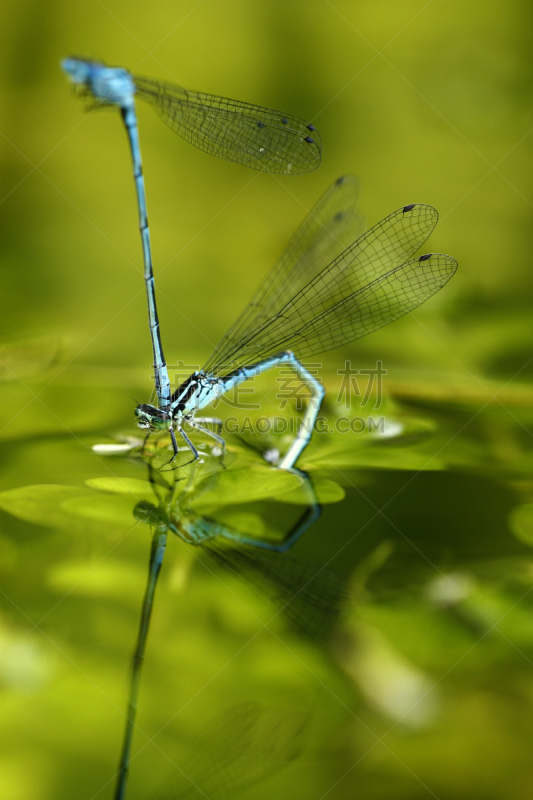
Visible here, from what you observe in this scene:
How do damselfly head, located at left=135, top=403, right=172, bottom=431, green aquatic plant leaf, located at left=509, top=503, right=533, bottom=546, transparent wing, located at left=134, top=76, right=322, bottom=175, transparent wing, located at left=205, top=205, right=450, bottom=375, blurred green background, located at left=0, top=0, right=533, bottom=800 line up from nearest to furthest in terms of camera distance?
1. blurred green background, located at left=0, top=0, right=533, bottom=800
2. green aquatic plant leaf, located at left=509, top=503, right=533, bottom=546
3. transparent wing, located at left=134, top=76, right=322, bottom=175
4. damselfly head, located at left=135, top=403, right=172, bottom=431
5. transparent wing, located at left=205, top=205, right=450, bottom=375

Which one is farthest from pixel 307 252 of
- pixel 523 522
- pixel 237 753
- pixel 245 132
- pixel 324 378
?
pixel 237 753

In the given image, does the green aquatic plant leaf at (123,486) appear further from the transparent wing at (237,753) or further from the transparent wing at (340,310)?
the transparent wing at (237,753)

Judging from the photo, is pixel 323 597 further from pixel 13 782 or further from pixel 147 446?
pixel 147 446

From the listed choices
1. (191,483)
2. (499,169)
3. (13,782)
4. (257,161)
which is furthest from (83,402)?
(499,169)

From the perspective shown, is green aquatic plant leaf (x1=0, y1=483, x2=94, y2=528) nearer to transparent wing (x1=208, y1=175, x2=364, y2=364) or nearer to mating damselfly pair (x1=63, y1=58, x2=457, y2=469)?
mating damselfly pair (x1=63, y1=58, x2=457, y2=469)

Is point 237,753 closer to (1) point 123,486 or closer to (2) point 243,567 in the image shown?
(2) point 243,567

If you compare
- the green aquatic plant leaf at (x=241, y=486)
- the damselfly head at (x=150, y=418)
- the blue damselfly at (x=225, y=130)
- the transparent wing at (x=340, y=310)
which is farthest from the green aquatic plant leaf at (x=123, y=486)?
the transparent wing at (x=340, y=310)

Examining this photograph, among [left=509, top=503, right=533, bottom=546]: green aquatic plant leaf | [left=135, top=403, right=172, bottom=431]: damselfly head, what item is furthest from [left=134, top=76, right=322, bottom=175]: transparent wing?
[left=509, top=503, right=533, bottom=546]: green aquatic plant leaf
